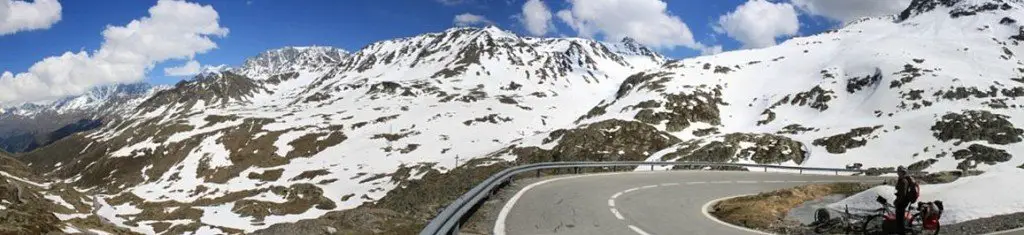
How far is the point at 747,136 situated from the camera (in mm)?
86875

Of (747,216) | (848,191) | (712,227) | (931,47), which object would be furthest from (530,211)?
(931,47)

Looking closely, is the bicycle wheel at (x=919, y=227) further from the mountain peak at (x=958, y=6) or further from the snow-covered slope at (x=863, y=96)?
the mountain peak at (x=958, y=6)

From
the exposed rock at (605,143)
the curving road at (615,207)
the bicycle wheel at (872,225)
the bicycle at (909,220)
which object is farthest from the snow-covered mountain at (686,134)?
the bicycle at (909,220)

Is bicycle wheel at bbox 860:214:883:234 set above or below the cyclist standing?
below

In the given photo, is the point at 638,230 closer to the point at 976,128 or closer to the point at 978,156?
the point at 978,156

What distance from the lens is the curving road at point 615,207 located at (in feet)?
44.3

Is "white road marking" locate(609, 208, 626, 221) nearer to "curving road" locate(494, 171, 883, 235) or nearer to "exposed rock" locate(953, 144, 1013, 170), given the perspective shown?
"curving road" locate(494, 171, 883, 235)

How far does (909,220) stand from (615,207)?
704 cm

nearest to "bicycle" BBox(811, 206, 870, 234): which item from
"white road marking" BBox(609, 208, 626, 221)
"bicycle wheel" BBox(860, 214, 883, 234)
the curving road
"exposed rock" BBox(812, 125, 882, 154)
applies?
"bicycle wheel" BBox(860, 214, 883, 234)

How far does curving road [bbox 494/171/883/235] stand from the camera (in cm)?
1351

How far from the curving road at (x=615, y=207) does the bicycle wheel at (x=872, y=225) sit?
82.3 inches

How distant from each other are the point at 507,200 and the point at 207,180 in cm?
15922

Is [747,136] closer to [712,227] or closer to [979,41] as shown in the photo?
[712,227]

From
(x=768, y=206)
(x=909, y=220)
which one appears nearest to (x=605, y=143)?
A: (x=768, y=206)
